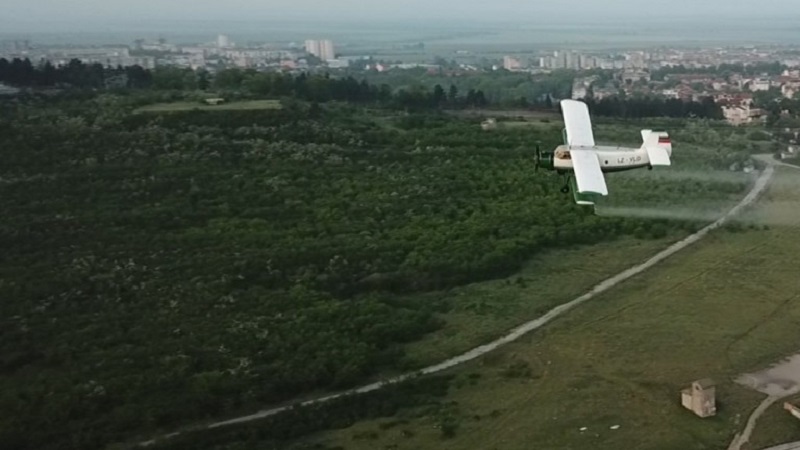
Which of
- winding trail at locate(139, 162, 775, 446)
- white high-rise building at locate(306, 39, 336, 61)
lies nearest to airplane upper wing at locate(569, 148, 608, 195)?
winding trail at locate(139, 162, 775, 446)

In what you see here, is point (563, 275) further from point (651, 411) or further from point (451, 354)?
point (651, 411)

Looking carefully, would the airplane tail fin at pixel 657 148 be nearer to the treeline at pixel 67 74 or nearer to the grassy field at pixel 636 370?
the grassy field at pixel 636 370

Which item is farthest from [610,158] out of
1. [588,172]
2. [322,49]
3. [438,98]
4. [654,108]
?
[322,49]

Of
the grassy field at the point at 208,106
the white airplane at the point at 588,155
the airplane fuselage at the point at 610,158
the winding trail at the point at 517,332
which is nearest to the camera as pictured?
the winding trail at the point at 517,332

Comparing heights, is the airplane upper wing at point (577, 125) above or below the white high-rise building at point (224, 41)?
below

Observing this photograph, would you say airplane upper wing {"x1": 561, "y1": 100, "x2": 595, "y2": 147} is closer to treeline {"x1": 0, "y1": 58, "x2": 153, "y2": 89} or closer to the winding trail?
the winding trail

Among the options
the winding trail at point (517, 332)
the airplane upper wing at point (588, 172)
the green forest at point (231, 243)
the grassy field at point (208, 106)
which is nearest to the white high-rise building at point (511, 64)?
the green forest at point (231, 243)
